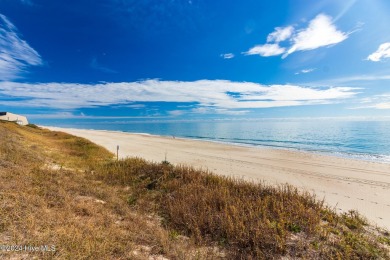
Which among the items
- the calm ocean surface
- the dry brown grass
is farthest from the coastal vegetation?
the calm ocean surface

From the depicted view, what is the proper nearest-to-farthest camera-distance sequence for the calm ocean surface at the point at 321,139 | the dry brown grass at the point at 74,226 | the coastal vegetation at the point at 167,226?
the dry brown grass at the point at 74,226 → the coastal vegetation at the point at 167,226 → the calm ocean surface at the point at 321,139

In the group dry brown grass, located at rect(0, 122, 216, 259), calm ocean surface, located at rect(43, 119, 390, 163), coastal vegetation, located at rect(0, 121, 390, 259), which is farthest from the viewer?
calm ocean surface, located at rect(43, 119, 390, 163)

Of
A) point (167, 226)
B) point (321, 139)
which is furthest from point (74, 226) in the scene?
point (321, 139)

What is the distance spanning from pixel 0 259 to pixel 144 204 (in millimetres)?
4047

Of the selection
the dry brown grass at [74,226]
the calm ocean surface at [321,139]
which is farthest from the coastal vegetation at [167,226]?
the calm ocean surface at [321,139]

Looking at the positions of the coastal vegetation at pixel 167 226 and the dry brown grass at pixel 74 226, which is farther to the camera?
the coastal vegetation at pixel 167 226

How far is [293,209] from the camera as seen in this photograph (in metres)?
6.14

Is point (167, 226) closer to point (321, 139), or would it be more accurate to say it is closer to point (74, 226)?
point (74, 226)

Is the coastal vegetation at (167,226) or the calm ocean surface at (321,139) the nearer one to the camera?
the coastal vegetation at (167,226)

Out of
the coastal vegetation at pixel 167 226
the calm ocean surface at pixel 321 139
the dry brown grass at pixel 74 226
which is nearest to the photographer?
the dry brown grass at pixel 74 226

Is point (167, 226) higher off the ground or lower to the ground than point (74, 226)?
lower

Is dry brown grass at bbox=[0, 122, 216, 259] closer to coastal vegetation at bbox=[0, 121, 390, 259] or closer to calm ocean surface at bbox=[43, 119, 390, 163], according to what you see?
coastal vegetation at bbox=[0, 121, 390, 259]

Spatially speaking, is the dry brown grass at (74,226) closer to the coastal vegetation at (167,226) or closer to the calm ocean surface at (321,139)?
the coastal vegetation at (167,226)

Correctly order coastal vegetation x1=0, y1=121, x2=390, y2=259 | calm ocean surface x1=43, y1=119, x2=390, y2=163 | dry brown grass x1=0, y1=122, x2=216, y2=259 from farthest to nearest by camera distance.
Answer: calm ocean surface x1=43, y1=119, x2=390, y2=163
coastal vegetation x1=0, y1=121, x2=390, y2=259
dry brown grass x1=0, y1=122, x2=216, y2=259
